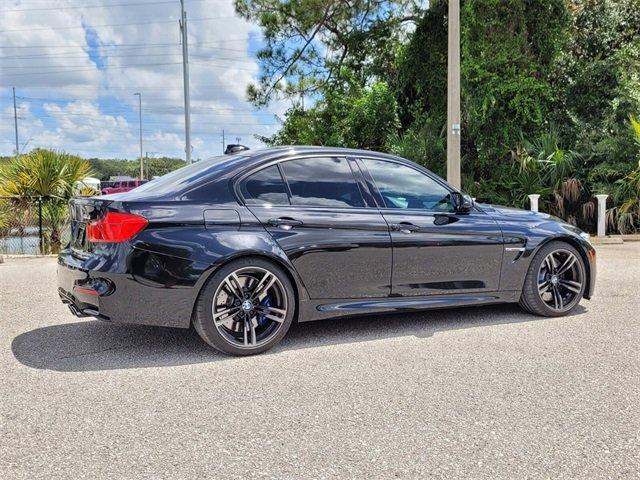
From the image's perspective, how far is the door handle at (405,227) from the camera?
481 cm

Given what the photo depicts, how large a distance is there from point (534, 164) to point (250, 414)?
12343 mm

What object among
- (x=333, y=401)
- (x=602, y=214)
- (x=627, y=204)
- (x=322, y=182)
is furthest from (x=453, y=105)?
(x=333, y=401)

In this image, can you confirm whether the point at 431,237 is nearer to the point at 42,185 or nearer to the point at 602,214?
the point at 602,214

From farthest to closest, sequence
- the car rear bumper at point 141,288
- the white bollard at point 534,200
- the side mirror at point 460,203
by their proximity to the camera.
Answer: the white bollard at point 534,200, the side mirror at point 460,203, the car rear bumper at point 141,288

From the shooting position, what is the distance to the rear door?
4465 millimetres

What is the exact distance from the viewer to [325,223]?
4570mm

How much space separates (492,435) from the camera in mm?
3000

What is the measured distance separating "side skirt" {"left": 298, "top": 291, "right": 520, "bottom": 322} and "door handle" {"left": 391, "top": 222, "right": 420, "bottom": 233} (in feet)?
1.82

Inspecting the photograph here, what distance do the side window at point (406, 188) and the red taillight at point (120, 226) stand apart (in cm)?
192

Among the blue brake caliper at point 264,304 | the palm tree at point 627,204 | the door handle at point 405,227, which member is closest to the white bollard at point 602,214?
the palm tree at point 627,204

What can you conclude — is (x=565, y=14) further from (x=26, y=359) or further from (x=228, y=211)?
(x=26, y=359)

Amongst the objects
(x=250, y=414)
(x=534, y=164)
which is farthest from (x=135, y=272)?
(x=534, y=164)

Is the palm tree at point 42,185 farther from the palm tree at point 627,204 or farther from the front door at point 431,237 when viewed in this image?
the palm tree at point 627,204

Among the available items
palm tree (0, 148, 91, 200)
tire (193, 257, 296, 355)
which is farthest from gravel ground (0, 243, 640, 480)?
palm tree (0, 148, 91, 200)
